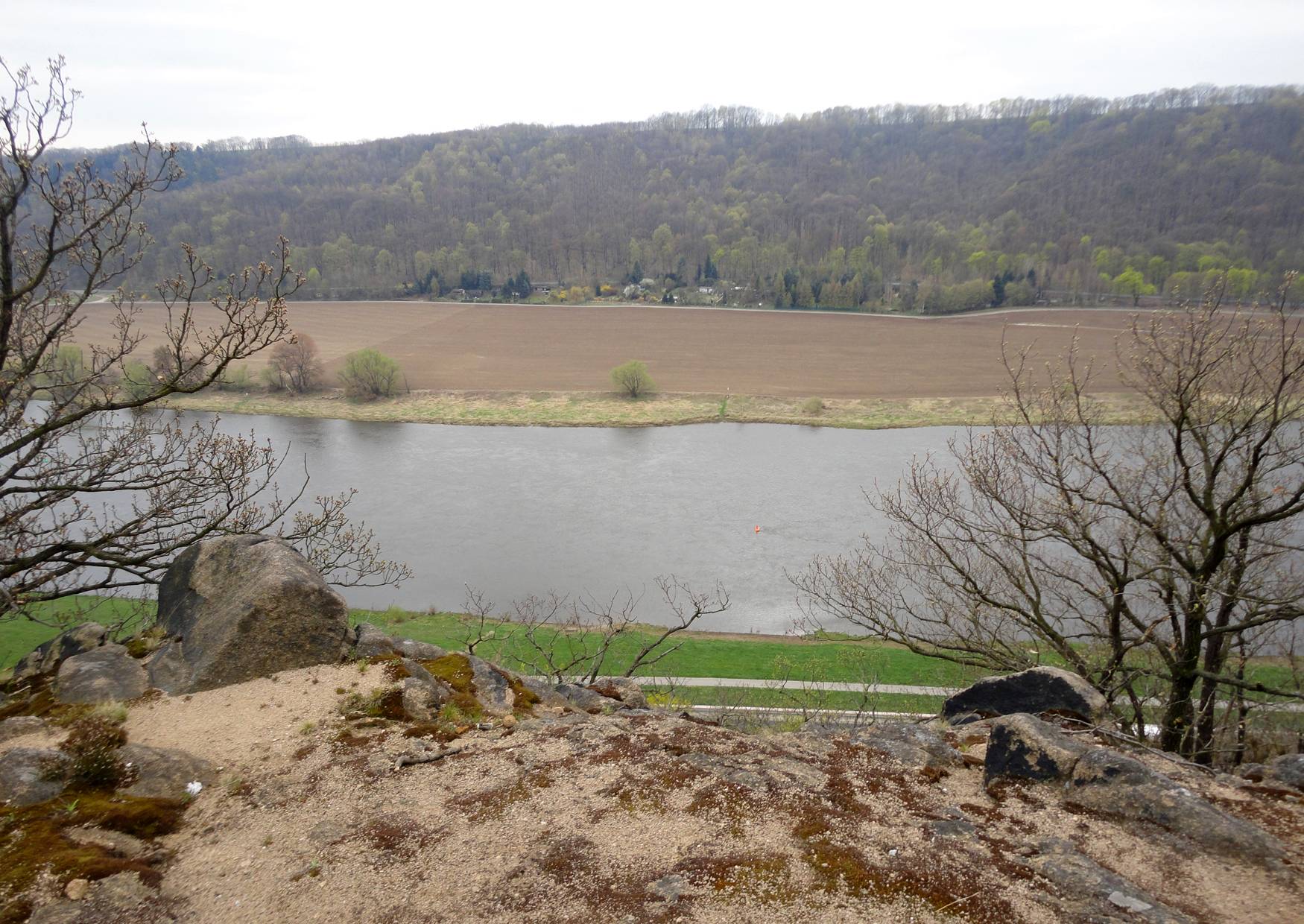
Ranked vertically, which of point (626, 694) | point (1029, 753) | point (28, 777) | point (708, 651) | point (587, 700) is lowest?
point (708, 651)

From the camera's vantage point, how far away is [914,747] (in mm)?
6504

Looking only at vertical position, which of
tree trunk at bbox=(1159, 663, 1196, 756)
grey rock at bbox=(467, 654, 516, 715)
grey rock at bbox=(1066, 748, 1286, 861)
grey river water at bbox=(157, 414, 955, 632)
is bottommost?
grey river water at bbox=(157, 414, 955, 632)

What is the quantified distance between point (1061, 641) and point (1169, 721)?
4.49 feet

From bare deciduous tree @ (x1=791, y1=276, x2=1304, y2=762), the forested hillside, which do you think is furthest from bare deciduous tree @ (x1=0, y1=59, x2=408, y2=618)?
the forested hillside

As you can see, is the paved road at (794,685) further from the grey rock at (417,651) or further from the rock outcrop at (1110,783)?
the rock outcrop at (1110,783)

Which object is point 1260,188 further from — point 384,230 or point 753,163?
point 384,230

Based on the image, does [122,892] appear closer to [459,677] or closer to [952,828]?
[459,677]

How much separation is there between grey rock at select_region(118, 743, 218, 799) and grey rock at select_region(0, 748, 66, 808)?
41cm

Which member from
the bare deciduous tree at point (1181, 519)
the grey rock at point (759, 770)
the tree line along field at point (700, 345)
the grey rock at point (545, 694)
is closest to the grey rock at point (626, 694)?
the grey rock at point (545, 694)

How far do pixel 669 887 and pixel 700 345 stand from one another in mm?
63272

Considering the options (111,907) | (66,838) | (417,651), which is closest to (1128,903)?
(111,907)

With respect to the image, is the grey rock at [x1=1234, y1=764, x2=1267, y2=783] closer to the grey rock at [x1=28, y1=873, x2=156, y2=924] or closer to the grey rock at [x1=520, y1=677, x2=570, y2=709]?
the grey rock at [x1=520, y1=677, x2=570, y2=709]

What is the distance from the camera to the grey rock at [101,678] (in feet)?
21.9

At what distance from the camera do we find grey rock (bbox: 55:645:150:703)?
667cm
